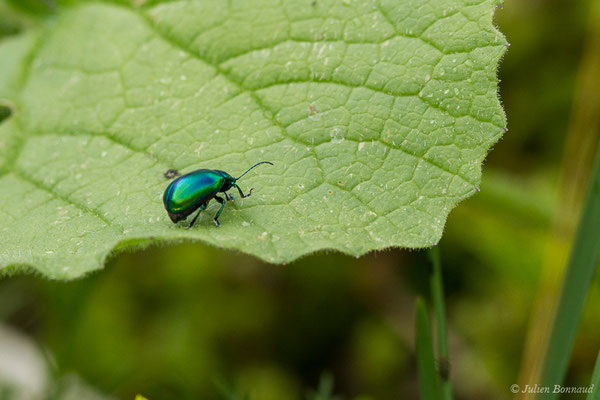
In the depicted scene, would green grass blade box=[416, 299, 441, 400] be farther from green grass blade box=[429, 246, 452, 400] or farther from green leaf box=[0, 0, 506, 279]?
green leaf box=[0, 0, 506, 279]

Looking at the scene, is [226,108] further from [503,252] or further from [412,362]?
[412,362]

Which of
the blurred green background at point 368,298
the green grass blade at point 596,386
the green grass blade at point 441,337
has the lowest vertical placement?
the blurred green background at point 368,298

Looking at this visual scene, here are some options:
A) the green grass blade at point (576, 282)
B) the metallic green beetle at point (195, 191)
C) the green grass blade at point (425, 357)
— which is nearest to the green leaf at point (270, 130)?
the metallic green beetle at point (195, 191)

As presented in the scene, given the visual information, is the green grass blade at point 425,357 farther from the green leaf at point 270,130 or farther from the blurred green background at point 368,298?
the blurred green background at point 368,298

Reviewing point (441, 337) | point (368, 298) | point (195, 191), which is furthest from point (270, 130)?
point (368, 298)

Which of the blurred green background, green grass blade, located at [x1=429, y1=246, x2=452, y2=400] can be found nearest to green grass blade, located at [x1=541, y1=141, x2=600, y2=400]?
green grass blade, located at [x1=429, y1=246, x2=452, y2=400]

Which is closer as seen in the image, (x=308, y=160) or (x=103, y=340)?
(x=308, y=160)

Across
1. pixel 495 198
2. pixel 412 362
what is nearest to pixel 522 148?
pixel 495 198
